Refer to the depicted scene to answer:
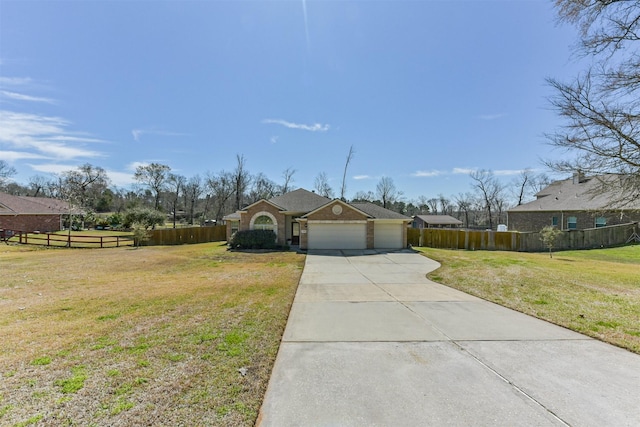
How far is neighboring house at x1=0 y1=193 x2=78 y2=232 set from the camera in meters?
29.2

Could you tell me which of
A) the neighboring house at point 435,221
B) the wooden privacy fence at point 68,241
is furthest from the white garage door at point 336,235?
the neighboring house at point 435,221

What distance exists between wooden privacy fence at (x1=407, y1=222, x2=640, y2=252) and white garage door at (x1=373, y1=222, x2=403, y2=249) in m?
4.88

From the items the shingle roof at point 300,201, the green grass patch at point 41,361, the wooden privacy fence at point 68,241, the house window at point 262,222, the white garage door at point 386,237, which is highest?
the shingle roof at point 300,201

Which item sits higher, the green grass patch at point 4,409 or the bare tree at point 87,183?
the bare tree at point 87,183

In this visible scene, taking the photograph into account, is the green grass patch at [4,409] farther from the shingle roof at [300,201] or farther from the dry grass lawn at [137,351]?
the shingle roof at [300,201]

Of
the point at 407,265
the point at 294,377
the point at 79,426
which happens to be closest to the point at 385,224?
the point at 407,265

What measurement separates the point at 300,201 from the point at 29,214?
3025cm

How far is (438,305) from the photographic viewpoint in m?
7.09

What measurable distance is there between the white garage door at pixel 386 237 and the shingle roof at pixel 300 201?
5.02 m

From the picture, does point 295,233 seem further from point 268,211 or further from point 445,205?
point 445,205

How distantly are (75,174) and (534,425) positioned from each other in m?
59.3

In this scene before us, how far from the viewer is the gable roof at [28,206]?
29.5 m

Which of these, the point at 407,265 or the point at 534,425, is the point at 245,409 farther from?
the point at 407,265

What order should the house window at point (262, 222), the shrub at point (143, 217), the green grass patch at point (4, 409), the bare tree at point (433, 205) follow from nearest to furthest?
the green grass patch at point (4, 409) < the house window at point (262, 222) < the shrub at point (143, 217) < the bare tree at point (433, 205)
